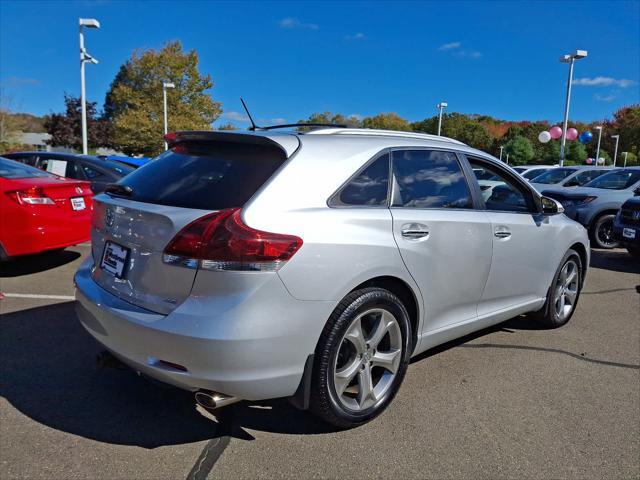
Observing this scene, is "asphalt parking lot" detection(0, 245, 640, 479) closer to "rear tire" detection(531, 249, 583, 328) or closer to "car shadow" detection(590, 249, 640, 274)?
"rear tire" detection(531, 249, 583, 328)

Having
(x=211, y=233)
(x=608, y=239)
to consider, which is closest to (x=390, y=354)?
(x=211, y=233)

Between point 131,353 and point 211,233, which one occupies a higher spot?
point 211,233

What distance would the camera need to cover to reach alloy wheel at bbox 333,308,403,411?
8.73ft

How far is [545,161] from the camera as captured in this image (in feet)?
188

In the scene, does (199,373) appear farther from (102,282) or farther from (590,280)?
(590,280)

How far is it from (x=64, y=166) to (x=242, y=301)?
792cm

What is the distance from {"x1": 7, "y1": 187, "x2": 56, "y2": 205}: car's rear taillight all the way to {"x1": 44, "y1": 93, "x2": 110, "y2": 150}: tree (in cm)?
5902

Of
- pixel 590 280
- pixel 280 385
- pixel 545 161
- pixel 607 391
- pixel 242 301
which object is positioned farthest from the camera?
pixel 545 161

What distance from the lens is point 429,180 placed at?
3.22 m

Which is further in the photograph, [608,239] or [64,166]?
[608,239]

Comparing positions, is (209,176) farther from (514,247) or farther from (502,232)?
(514,247)

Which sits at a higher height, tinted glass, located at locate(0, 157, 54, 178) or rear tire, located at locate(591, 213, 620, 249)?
tinted glass, located at locate(0, 157, 54, 178)

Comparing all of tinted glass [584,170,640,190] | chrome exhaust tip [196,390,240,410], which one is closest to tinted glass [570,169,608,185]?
tinted glass [584,170,640,190]

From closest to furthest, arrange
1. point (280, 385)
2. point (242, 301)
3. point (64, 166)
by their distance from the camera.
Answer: point (242, 301), point (280, 385), point (64, 166)
